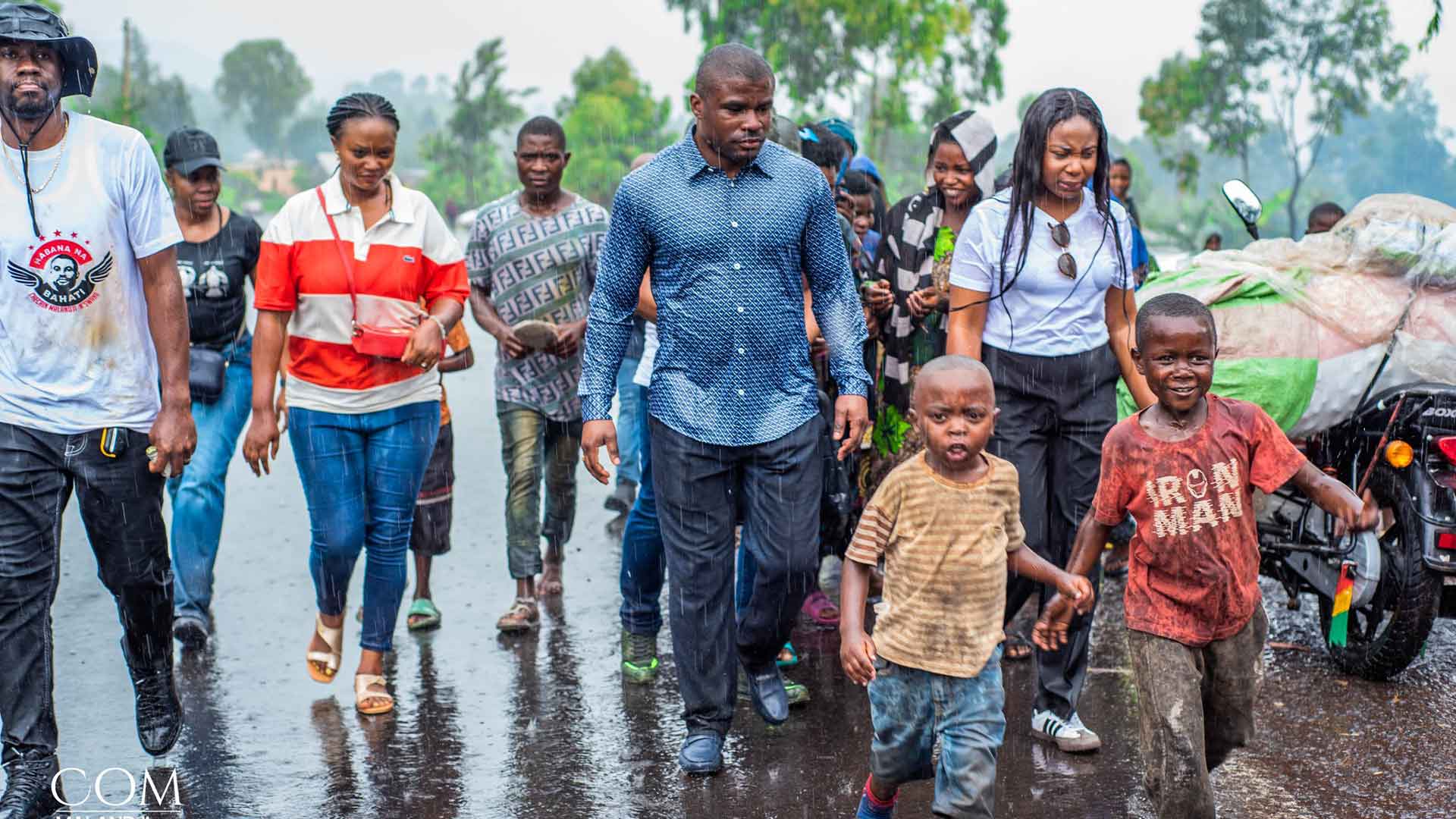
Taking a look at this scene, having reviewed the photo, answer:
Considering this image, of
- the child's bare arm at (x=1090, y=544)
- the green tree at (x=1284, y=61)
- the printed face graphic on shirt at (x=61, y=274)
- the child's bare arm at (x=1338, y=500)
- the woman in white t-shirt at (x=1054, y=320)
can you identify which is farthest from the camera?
the green tree at (x=1284, y=61)

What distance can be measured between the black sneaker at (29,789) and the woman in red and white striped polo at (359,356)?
123 cm

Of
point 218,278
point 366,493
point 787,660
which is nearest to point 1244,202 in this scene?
point 787,660

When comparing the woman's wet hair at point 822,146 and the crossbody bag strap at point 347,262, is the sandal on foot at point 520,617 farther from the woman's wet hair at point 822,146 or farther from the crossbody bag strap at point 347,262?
the woman's wet hair at point 822,146

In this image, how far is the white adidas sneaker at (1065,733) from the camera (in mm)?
4801

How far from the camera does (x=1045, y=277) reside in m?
4.79

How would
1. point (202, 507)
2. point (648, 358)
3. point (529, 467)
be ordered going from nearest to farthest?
1. point (648, 358)
2. point (202, 507)
3. point (529, 467)

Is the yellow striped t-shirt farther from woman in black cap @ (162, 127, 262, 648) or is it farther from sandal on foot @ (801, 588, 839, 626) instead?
woman in black cap @ (162, 127, 262, 648)

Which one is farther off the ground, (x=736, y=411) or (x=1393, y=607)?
(x=736, y=411)

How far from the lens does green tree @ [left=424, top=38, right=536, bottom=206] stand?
79.2m

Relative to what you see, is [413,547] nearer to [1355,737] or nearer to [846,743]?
[846,743]

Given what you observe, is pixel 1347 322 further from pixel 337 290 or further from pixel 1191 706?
pixel 337 290

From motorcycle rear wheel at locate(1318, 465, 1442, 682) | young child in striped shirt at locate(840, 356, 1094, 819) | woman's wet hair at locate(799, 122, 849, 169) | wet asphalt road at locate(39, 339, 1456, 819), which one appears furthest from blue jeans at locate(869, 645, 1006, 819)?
woman's wet hair at locate(799, 122, 849, 169)

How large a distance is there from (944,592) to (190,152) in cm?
428

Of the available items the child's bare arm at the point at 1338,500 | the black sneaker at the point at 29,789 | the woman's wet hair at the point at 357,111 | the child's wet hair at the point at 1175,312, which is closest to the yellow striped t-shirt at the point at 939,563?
the child's wet hair at the point at 1175,312
